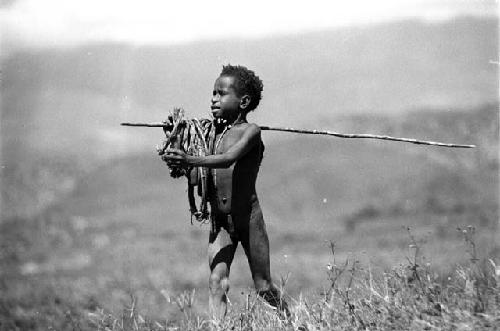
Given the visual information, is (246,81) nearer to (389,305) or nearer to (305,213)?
(389,305)

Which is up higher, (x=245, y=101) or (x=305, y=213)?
(x=245, y=101)

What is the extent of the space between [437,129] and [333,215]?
1568 inches

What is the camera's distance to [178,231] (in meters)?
152

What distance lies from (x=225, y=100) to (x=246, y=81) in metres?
0.23

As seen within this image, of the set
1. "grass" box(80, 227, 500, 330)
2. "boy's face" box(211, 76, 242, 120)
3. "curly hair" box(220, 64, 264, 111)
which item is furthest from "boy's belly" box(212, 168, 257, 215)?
"grass" box(80, 227, 500, 330)

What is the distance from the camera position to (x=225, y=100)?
19.6 feet

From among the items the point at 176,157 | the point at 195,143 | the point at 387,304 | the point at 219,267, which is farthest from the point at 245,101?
the point at 387,304

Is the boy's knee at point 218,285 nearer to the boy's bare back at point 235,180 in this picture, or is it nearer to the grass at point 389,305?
the grass at point 389,305

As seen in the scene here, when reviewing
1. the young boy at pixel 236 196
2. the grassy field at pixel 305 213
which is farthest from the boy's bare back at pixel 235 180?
the grassy field at pixel 305 213

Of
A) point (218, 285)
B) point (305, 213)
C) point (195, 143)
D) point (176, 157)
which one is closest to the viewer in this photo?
point (176, 157)

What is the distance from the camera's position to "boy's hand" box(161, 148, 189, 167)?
532cm

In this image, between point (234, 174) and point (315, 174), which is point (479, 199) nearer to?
point (315, 174)

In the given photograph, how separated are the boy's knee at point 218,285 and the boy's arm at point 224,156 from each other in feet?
2.74

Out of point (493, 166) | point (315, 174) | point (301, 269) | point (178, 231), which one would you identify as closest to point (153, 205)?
point (178, 231)
